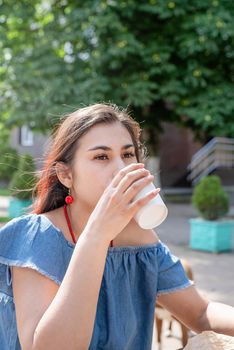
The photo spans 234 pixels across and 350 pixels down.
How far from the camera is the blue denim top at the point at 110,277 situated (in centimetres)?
134

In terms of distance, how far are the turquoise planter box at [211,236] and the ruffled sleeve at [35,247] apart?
22.5 ft

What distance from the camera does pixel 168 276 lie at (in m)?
1.60

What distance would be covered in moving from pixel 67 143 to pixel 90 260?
48cm

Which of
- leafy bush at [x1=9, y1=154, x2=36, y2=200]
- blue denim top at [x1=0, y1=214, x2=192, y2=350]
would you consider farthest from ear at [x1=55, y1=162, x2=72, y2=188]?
leafy bush at [x1=9, y1=154, x2=36, y2=200]

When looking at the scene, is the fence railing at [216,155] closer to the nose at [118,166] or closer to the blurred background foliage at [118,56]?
the blurred background foliage at [118,56]

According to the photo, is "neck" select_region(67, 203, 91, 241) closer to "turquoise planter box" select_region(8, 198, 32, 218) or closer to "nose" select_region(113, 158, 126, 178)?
"nose" select_region(113, 158, 126, 178)

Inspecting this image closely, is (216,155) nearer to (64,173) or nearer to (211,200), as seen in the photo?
(211,200)

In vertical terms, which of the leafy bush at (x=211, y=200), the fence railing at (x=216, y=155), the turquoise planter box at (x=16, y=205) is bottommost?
the turquoise planter box at (x=16, y=205)

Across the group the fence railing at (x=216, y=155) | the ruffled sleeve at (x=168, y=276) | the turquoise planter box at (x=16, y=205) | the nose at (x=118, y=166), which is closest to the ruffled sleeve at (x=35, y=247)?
the nose at (x=118, y=166)

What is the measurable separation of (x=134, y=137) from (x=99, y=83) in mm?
10662

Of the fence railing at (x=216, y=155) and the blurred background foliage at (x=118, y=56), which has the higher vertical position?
the blurred background foliage at (x=118, y=56)

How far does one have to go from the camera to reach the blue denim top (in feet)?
4.40

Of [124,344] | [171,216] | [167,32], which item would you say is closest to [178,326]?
[124,344]

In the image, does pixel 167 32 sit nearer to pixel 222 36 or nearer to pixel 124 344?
pixel 222 36
